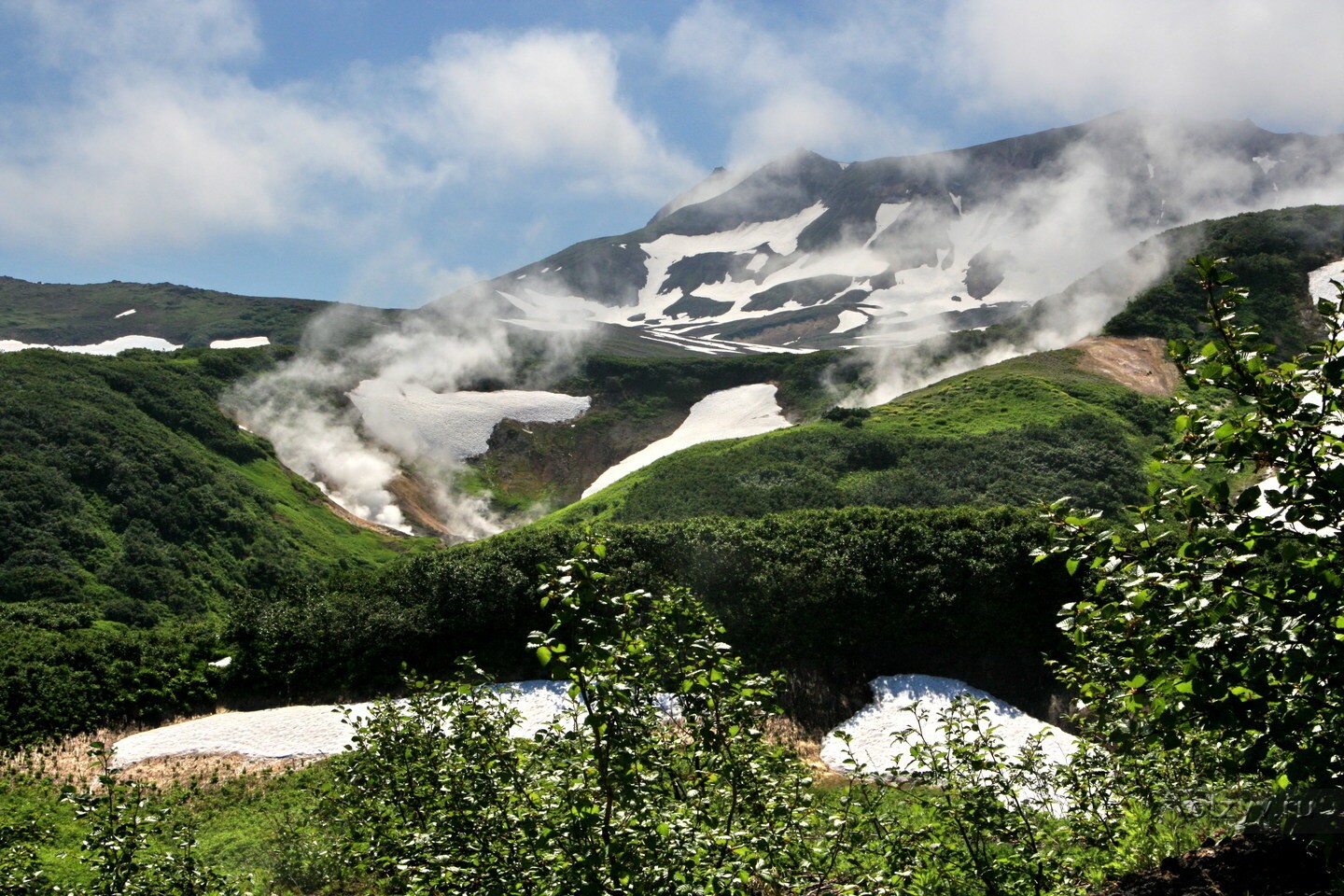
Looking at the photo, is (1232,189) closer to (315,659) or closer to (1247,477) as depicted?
(1247,477)

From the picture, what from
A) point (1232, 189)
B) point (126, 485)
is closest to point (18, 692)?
point (126, 485)

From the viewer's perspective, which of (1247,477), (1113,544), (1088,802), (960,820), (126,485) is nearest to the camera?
(1113,544)

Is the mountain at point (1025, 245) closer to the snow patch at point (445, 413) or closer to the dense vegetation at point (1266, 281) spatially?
the snow patch at point (445, 413)

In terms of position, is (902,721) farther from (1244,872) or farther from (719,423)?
(719,423)

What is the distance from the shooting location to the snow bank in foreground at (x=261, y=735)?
58.9 ft

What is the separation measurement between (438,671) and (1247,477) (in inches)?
1257

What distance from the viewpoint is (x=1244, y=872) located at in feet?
19.2

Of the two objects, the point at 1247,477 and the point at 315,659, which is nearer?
the point at 315,659

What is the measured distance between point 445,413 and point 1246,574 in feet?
223

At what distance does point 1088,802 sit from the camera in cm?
693

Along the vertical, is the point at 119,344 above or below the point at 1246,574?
above

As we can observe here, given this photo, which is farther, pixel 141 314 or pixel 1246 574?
pixel 141 314

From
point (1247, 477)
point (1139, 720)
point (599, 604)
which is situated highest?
point (599, 604)

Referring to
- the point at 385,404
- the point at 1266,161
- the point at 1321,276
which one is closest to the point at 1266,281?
the point at 1321,276
